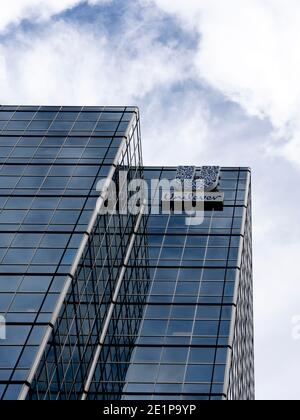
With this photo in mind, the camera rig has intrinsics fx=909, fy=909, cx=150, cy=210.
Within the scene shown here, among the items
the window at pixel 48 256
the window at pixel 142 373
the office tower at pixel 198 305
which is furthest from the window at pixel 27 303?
the window at pixel 142 373

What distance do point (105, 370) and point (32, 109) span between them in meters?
25.6

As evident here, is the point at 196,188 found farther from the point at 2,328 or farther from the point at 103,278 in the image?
the point at 2,328

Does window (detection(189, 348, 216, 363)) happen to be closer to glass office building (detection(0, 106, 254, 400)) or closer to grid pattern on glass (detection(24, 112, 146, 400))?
glass office building (detection(0, 106, 254, 400))

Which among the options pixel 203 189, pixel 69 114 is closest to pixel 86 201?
pixel 69 114

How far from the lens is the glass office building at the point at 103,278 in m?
49.3

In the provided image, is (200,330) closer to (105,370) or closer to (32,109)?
(105,370)

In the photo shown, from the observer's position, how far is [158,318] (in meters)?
66.8

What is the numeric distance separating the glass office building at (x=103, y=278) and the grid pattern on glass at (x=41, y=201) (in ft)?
0.31

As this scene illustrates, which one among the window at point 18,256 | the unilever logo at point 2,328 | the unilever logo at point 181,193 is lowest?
the unilever logo at point 2,328

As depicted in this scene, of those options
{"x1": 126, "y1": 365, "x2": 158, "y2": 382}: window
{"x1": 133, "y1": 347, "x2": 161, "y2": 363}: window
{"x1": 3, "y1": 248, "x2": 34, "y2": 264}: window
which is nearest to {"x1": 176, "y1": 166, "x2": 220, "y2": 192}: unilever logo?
{"x1": 133, "y1": 347, "x2": 161, "y2": 363}: window

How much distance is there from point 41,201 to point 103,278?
22.1 feet

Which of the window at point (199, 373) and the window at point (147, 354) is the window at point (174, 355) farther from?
the window at point (199, 373)

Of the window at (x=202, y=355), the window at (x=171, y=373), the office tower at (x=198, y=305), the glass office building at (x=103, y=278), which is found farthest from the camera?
the window at (x=202, y=355)

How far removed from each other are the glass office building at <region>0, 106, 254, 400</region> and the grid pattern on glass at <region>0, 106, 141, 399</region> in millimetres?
94
